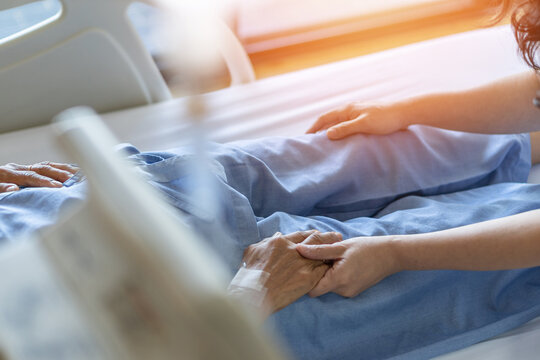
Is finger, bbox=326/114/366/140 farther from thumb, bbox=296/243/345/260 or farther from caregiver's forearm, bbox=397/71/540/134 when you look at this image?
thumb, bbox=296/243/345/260

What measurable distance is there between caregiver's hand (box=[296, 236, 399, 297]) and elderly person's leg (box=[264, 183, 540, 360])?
0.8 inches

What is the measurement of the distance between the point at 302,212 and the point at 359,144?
183 mm

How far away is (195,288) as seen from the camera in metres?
0.28

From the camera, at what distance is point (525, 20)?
35.7 inches

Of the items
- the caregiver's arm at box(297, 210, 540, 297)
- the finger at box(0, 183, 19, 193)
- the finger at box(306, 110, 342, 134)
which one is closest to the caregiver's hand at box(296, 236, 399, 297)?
the caregiver's arm at box(297, 210, 540, 297)

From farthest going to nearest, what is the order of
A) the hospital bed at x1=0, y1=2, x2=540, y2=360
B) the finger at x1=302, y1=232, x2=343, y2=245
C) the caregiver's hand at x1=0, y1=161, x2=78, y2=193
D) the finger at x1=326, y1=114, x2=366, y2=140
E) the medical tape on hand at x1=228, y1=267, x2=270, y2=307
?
the hospital bed at x1=0, y1=2, x2=540, y2=360 → the finger at x1=326, y1=114, x2=366, y2=140 → the caregiver's hand at x1=0, y1=161, x2=78, y2=193 → the finger at x1=302, y1=232, x2=343, y2=245 → the medical tape on hand at x1=228, y1=267, x2=270, y2=307

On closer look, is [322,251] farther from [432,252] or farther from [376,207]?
[376,207]

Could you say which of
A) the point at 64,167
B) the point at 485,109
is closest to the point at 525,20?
the point at 485,109

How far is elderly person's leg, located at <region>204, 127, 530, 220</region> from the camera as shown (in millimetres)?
984

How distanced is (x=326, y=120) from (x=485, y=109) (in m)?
0.33

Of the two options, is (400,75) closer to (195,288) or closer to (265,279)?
(265,279)

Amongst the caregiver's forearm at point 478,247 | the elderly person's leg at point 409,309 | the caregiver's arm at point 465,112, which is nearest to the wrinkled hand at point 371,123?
the caregiver's arm at point 465,112

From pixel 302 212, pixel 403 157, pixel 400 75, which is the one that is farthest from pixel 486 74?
pixel 302 212

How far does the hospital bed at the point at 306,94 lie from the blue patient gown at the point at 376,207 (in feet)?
0.72
